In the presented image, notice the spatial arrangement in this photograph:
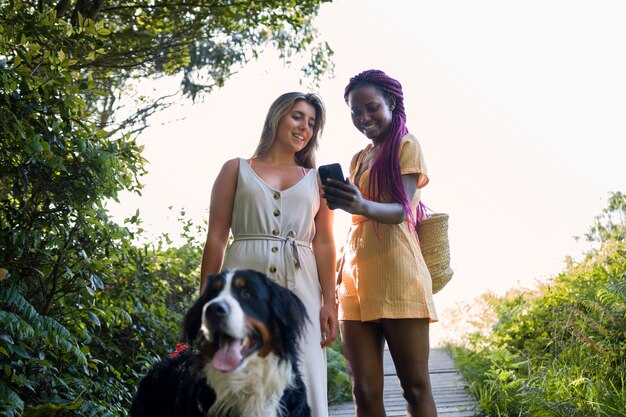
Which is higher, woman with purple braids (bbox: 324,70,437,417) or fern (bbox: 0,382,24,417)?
woman with purple braids (bbox: 324,70,437,417)

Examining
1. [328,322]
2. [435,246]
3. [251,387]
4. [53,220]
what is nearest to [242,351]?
[251,387]

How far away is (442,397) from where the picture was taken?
6508 mm

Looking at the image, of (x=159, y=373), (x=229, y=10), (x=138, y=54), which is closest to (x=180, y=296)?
(x=138, y=54)

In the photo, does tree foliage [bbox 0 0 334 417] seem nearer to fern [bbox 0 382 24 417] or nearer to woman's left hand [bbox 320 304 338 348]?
fern [bbox 0 382 24 417]

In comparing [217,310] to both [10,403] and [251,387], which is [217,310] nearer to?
[251,387]

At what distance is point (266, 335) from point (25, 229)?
2026mm

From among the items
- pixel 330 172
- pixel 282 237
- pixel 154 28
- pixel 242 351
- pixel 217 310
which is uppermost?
pixel 154 28

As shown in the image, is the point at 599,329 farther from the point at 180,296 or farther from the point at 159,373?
the point at 180,296

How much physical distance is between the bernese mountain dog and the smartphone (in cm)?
63

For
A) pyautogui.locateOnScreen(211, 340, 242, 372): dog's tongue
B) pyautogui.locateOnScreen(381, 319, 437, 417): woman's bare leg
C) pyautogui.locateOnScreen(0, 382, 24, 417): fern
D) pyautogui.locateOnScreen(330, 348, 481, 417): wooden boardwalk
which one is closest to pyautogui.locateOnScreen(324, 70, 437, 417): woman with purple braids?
pyautogui.locateOnScreen(381, 319, 437, 417): woman's bare leg

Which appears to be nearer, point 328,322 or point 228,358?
point 228,358

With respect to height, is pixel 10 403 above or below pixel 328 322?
below

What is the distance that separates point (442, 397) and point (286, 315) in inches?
188

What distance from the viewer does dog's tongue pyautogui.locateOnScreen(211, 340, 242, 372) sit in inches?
78.2
